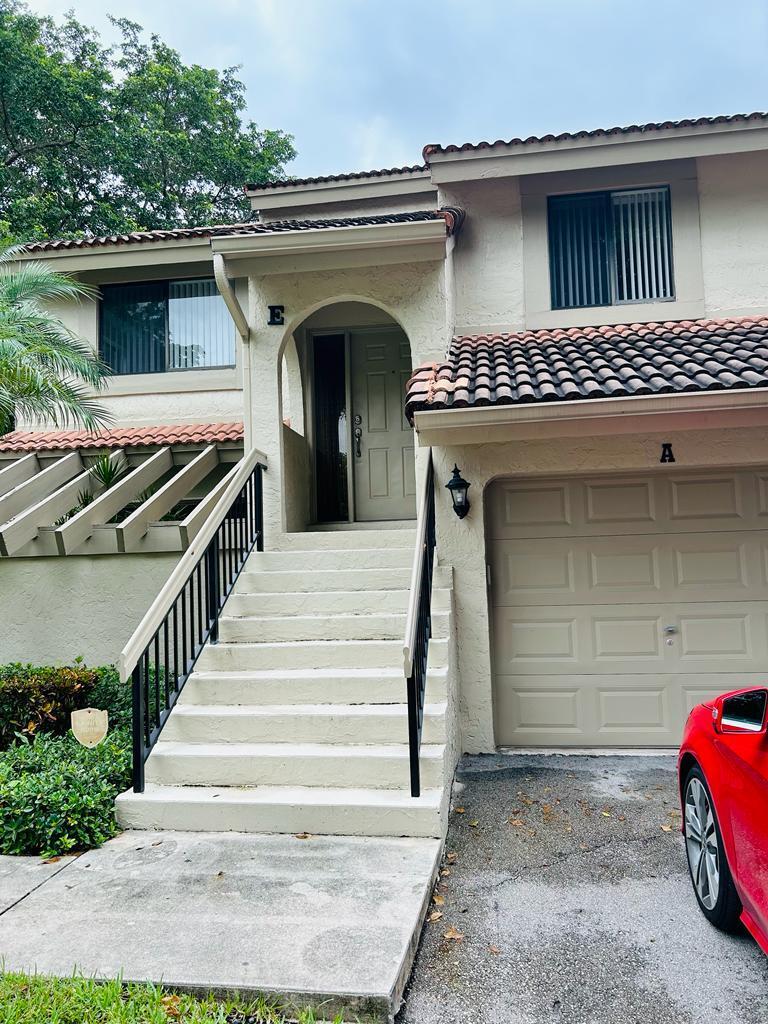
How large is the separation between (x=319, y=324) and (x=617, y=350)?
12.7 ft

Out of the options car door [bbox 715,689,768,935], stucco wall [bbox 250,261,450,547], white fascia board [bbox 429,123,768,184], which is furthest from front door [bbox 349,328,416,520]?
car door [bbox 715,689,768,935]

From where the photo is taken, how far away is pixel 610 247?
7574 millimetres

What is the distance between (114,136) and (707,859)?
71.3 feet

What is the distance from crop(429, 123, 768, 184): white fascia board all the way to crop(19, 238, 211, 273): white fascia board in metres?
3.69

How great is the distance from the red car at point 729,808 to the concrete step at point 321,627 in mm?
2387

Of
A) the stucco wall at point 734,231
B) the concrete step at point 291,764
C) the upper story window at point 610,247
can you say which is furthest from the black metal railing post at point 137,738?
the stucco wall at point 734,231

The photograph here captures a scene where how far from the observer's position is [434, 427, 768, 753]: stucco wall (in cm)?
588

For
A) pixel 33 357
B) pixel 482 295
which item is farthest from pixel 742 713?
pixel 33 357

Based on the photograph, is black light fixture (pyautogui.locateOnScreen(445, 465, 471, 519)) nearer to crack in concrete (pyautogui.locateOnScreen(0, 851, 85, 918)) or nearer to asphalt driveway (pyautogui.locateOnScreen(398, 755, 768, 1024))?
asphalt driveway (pyautogui.locateOnScreen(398, 755, 768, 1024))

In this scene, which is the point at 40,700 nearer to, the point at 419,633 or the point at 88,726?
the point at 88,726

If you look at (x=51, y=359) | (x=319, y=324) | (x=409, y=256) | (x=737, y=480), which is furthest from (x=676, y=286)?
(x=51, y=359)

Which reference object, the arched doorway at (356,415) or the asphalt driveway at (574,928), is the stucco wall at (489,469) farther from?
the arched doorway at (356,415)

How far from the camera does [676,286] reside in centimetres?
745

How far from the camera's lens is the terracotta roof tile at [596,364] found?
5152mm
